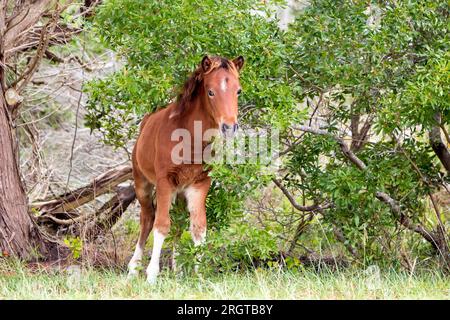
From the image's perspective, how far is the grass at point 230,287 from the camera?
6562 millimetres

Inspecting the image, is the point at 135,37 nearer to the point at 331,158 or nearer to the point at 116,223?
the point at 331,158

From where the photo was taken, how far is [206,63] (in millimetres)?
7570

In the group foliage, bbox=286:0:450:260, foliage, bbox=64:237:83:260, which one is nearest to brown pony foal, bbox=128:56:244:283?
foliage, bbox=64:237:83:260

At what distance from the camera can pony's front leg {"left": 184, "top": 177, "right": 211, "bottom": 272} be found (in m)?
8.17

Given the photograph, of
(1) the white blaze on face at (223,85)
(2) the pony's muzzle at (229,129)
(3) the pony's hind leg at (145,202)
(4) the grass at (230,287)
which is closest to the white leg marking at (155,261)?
(4) the grass at (230,287)

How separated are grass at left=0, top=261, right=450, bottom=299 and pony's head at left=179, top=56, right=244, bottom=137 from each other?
1.39 m

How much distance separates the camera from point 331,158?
8914mm

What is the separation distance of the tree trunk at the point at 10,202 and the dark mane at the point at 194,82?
212 cm

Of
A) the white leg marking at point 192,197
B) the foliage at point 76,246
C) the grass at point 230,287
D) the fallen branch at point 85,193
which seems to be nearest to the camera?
the grass at point 230,287

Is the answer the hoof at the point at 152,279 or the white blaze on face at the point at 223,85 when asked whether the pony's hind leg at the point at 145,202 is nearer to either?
the hoof at the point at 152,279

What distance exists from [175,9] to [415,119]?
2.44m

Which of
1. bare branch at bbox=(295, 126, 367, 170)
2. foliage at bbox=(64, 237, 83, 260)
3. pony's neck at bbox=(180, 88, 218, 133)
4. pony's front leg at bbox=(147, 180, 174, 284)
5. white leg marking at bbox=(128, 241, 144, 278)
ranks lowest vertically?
white leg marking at bbox=(128, 241, 144, 278)

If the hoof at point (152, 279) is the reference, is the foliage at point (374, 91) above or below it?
above

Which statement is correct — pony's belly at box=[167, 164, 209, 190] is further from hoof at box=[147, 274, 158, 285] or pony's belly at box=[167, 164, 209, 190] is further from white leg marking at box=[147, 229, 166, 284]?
hoof at box=[147, 274, 158, 285]
